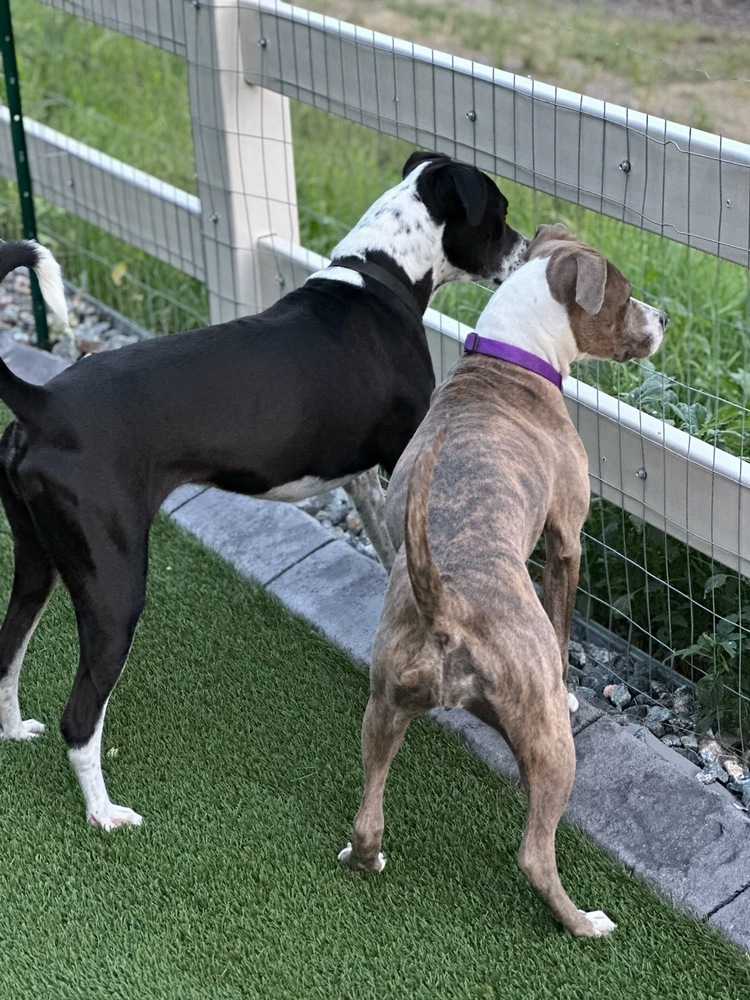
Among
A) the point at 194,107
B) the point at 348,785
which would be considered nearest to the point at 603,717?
the point at 348,785

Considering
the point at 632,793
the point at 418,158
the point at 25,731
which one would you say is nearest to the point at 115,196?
the point at 418,158

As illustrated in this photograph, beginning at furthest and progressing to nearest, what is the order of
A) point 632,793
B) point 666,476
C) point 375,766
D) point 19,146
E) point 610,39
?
point 610,39 < point 19,146 < point 666,476 < point 632,793 < point 375,766

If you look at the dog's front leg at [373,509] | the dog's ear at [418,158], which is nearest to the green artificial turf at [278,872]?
the dog's front leg at [373,509]

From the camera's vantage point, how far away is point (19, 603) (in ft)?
10.8

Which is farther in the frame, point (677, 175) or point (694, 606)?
→ point (694, 606)

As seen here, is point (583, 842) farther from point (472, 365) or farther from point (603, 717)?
point (472, 365)

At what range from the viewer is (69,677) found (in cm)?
378

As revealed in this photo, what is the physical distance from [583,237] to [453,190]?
7.47 feet

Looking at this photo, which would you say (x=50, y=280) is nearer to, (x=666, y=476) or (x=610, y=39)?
(x=666, y=476)

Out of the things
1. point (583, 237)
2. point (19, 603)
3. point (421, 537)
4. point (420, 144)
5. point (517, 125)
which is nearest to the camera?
point (421, 537)

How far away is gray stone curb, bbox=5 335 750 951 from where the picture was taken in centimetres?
292

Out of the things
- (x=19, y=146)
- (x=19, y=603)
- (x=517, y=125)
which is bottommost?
(x=19, y=603)

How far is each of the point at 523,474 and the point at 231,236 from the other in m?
2.12

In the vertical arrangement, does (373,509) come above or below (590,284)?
below
